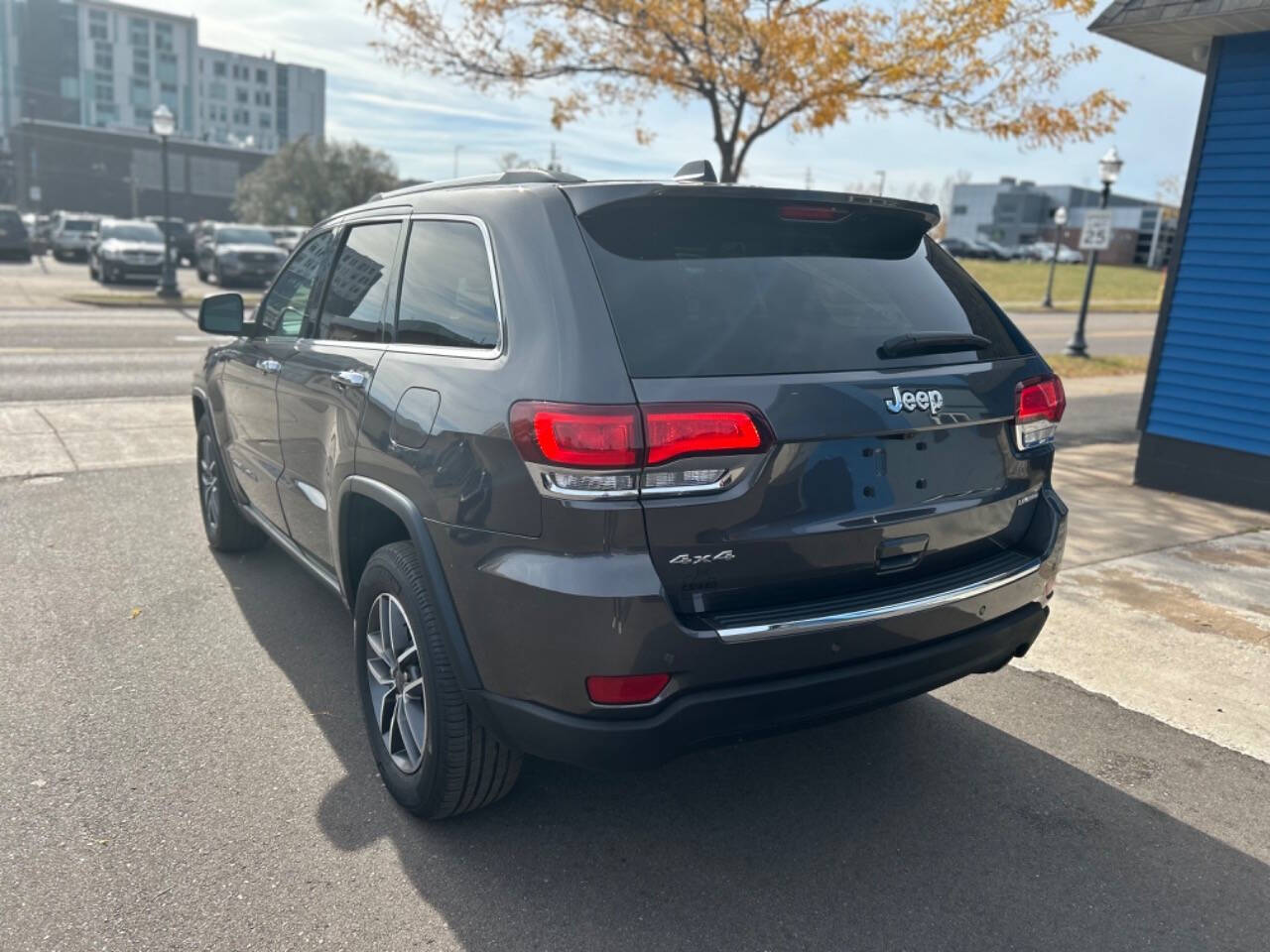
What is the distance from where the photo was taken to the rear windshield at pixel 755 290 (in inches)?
104

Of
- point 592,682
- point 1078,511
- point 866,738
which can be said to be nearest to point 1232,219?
point 1078,511

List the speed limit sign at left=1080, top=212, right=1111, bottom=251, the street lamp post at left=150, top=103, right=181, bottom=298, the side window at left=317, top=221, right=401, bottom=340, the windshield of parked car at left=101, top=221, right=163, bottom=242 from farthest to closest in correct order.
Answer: the windshield of parked car at left=101, top=221, right=163, bottom=242
the street lamp post at left=150, top=103, right=181, bottom=298
the speed limit sign at left=1080, top=212, right=1111, bottom=251
the side window at left=317, top=221, right=401, bottom=340

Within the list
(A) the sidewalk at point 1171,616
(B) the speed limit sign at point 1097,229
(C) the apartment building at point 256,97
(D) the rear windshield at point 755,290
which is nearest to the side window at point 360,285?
(D) the rear windshield at point 755,290

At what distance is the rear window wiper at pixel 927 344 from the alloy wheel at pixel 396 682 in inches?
63.2

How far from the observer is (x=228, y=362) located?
16.4ft

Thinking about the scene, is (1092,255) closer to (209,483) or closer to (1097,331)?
(1097,331)

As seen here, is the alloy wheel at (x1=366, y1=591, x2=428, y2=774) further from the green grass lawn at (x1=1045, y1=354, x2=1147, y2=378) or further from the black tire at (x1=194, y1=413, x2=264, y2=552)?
the green grass lawn at (x1=1045, y1=354, x2=1147, y2=378)

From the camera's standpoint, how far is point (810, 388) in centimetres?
267

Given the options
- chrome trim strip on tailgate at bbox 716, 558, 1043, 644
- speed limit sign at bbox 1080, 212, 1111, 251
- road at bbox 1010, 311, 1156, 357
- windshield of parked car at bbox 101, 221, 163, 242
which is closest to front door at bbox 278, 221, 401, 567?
chrome trim strip on tailgate at bbox 716, 558, 1043, 644

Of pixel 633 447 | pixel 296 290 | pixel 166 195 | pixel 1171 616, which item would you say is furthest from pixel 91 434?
pixel 166 195

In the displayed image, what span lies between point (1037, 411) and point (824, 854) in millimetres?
1536

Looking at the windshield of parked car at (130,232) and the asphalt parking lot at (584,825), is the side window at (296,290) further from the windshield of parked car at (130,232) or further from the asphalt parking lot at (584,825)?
the windshield of parked car at (130,232)

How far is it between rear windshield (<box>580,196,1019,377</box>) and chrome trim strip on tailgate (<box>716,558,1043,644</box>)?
2.14 ft

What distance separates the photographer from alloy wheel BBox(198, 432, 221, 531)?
5.47m
